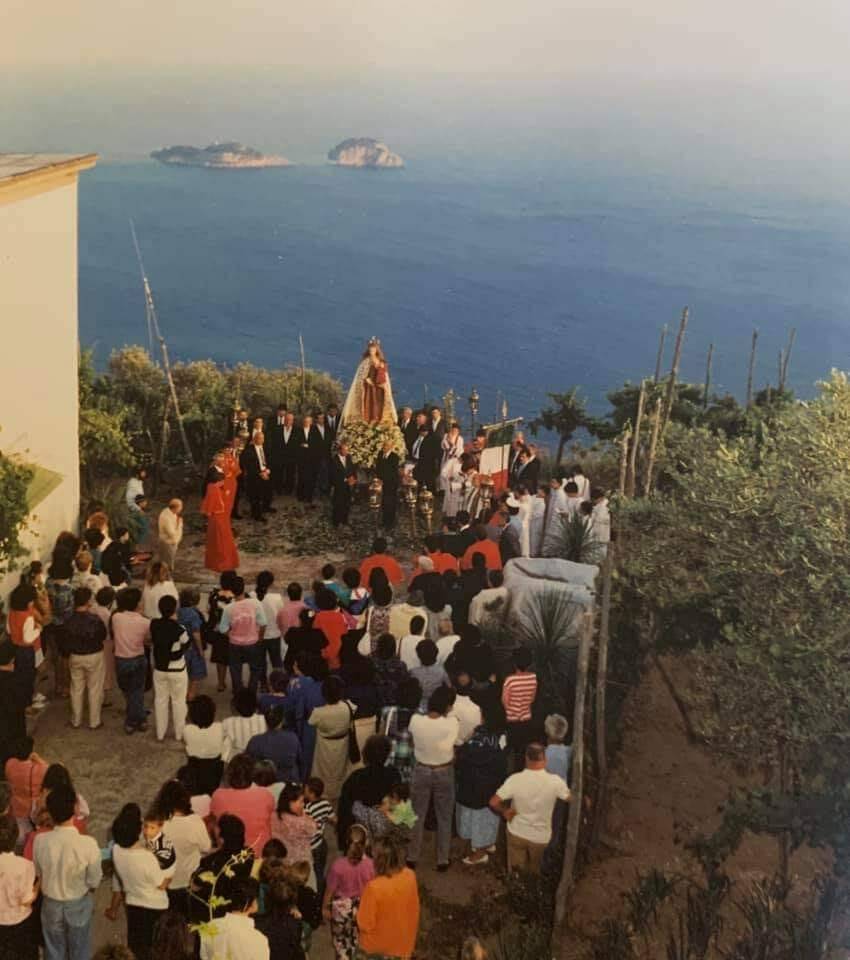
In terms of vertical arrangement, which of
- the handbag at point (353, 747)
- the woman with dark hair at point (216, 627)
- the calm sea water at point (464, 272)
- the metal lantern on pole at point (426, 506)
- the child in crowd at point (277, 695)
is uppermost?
the child in crowd at point (277, 695)

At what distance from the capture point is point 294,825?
6.77 m

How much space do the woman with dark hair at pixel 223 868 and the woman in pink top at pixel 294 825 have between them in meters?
0.28

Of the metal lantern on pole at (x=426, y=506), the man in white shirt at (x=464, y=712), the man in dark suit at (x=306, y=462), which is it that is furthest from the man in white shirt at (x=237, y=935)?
the man in dark suit at (x=306, y=462)

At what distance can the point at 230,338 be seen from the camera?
6222 cm

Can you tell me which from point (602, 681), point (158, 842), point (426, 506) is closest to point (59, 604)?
point (158, 842)

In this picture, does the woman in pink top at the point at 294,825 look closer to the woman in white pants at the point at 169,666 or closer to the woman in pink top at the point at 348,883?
the woman in pink top at the point at 348,883

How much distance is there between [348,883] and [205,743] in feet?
4.82

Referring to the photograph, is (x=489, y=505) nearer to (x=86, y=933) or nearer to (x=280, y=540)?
(x=280, y=540)

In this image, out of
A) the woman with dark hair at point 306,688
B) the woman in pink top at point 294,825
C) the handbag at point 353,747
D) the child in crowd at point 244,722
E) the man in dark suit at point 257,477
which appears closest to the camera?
the woman in pink top at point 294,825

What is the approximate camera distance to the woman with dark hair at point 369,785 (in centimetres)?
727

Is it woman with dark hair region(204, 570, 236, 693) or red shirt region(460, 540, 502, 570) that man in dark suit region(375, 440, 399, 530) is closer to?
red shirt region(460, 540, 502, 570)

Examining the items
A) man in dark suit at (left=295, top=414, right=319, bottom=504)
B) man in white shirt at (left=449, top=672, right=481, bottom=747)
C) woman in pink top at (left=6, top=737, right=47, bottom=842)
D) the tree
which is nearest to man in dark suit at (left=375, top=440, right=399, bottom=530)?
man in dark suit at (left=295, top=414, right=319, bottom=504)

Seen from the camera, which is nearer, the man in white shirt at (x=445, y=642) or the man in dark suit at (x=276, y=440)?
the man in white shirt at (x=445, y=642)

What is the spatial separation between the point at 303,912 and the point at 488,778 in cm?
202
